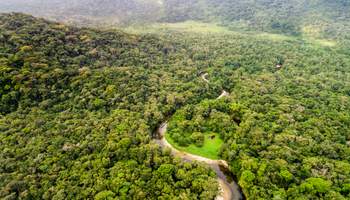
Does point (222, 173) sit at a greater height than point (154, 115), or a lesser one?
lesser

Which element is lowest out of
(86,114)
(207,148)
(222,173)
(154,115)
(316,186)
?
(222,173)

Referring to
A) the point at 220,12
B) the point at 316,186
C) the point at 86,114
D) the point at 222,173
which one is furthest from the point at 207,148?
the point at 220,12

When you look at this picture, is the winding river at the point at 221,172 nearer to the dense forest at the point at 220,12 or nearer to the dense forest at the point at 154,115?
the dense forest at the point at 154,115

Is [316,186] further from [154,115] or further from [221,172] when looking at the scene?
[154,115]

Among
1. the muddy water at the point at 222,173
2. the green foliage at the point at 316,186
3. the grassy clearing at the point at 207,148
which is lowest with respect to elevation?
the muddy water at the point at 222,173

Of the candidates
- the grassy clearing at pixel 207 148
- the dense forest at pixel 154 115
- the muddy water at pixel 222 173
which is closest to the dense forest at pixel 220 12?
the dense forest at pixel 154 115

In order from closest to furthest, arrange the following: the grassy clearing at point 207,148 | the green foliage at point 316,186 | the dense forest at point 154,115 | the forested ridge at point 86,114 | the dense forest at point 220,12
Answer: the green foliage at point 316,186, the forested ridge at point 86,114, the dense forest at point 154,115, the grassy clearing at point 207,148, the dense forest at point 220,12

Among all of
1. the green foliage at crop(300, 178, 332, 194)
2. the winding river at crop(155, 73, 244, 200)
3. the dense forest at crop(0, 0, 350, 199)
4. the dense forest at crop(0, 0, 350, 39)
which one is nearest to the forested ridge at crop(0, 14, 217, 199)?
the dense forest at crop(0, 0, 350, 199)
